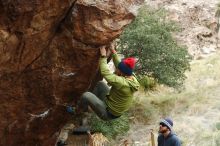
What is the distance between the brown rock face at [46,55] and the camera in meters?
7.71

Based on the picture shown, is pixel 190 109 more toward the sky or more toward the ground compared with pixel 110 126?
more toward the ground

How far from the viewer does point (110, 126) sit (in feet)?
39.3

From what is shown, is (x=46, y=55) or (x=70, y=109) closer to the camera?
(x=46, y=55)

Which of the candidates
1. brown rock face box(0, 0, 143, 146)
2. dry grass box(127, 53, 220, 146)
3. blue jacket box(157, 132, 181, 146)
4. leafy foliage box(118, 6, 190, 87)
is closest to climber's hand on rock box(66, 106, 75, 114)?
brown rock face box(0, 0, 143, 146)

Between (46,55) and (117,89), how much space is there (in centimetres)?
154

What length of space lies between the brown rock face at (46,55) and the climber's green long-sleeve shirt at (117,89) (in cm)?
59

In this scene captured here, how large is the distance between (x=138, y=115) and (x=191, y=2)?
11355 mm

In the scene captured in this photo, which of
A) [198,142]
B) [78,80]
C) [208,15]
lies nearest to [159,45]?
[198,142]

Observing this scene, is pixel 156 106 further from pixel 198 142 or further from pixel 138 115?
pixel 198 142

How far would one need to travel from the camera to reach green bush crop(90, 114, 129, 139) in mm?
11680

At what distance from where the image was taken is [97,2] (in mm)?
7938

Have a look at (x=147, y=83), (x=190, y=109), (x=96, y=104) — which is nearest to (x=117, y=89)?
(x=96, y=104)

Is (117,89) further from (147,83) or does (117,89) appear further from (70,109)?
(147,83)

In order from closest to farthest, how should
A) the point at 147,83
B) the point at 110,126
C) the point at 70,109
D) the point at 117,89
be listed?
the point at 117,89 → the point at 70,109 → the point at 110,126 → the point at 147,83
